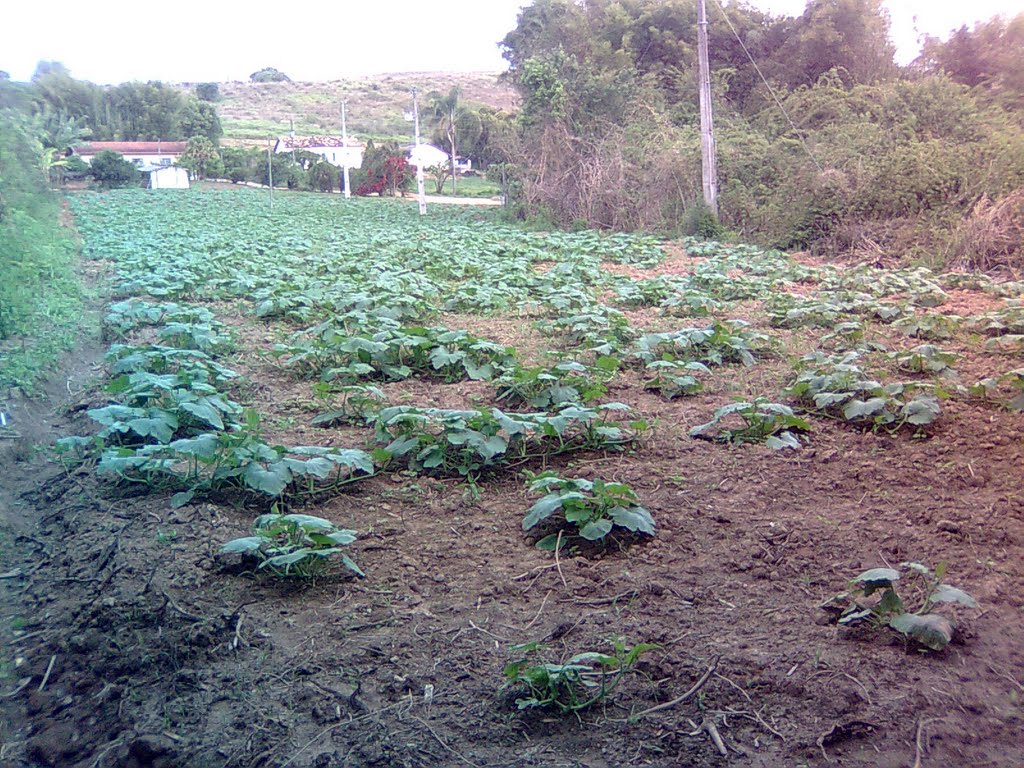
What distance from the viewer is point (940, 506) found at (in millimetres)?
3490

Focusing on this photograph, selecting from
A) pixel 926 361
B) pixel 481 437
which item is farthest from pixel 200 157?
pixel 481 437

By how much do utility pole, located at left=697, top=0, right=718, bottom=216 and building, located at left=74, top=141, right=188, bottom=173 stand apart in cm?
1095

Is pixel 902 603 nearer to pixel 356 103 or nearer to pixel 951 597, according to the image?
pixel 951 597

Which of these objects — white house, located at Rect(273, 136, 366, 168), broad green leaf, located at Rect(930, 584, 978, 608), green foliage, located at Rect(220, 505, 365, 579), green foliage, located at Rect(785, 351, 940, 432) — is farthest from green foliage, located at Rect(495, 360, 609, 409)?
white house, located at Rect(273, 136, 366, 168)

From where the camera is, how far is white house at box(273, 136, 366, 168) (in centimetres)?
3528

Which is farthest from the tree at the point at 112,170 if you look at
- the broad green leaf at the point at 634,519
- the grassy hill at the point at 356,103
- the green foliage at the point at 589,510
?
the broad green leaf at the point at 634,519

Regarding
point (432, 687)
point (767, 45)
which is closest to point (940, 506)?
point (432, 687)

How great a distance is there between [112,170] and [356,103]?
16463 millimetres

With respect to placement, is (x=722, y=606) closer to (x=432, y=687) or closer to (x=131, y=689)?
(x=432, y=687)

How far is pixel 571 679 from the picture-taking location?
7.44 feet

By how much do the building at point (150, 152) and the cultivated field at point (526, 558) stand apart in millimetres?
12374

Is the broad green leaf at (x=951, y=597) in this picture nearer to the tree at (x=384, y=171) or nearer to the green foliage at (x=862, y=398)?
the green foliage at (x=862, y=398)

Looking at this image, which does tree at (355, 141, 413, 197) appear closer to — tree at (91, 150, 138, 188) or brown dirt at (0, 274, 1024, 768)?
tree at (91, 150, 138, 188)

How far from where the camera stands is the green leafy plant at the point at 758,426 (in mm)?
4316
